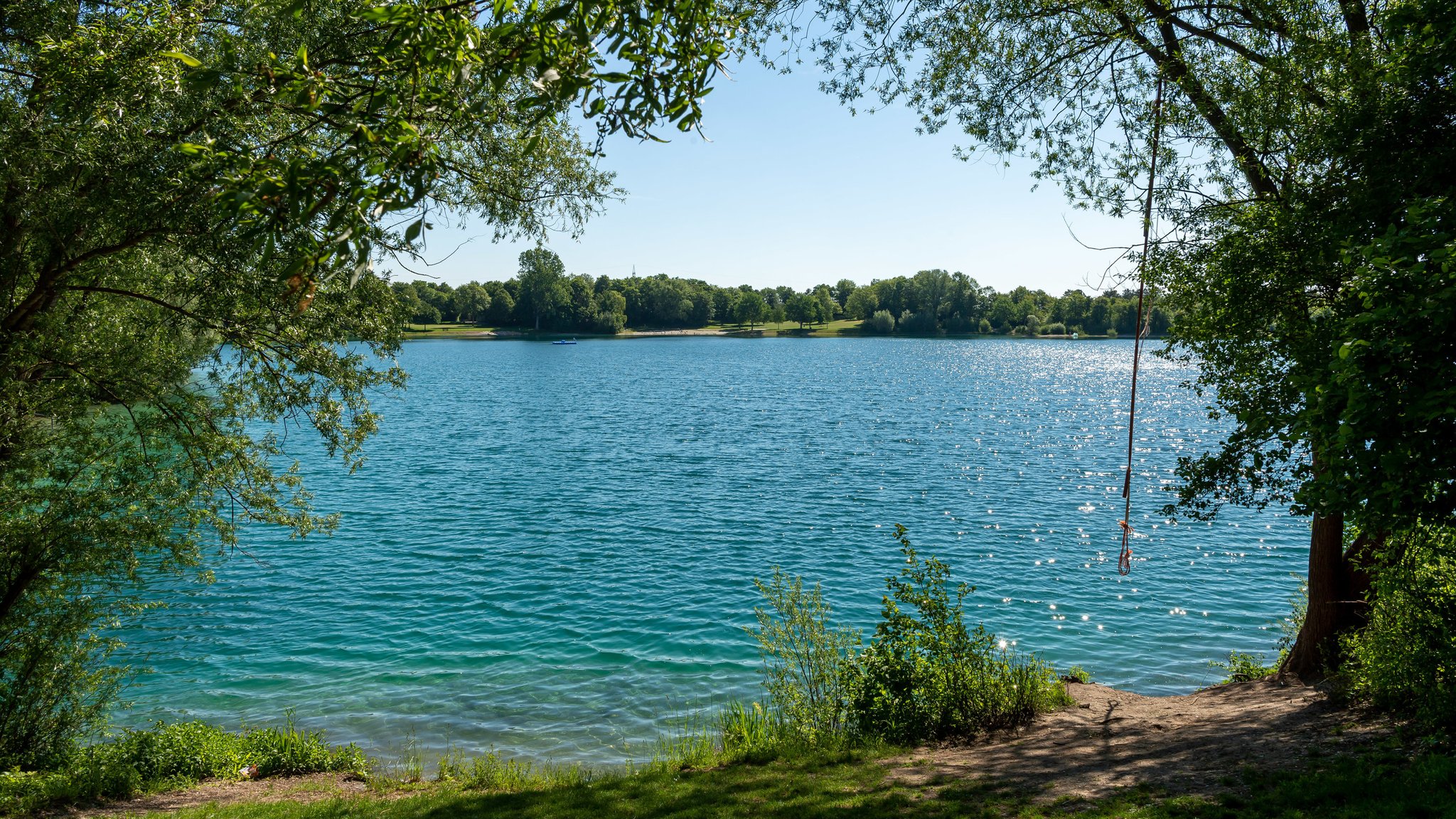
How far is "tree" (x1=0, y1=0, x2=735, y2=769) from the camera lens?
192 inches

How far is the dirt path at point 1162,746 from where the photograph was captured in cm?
798

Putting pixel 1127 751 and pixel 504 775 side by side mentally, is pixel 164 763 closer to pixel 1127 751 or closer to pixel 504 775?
pixel 504 775

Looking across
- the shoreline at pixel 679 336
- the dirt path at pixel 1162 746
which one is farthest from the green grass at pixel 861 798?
the shoreline at pixel 679 336

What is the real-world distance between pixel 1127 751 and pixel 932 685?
2.47 m

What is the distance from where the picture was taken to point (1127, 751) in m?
9.17

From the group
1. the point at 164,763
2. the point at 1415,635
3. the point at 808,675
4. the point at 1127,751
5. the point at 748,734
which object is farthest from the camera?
the point at 808,675

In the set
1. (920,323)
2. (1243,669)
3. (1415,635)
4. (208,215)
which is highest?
(920,323)

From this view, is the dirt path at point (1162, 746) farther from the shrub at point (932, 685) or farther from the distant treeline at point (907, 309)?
the distant treeline at point (907, 309)

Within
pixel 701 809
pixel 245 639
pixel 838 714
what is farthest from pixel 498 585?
pixel 701 809

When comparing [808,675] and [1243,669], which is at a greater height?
[808,675]

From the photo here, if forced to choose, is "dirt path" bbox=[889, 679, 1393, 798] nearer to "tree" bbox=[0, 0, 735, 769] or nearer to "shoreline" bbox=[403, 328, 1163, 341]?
"tree" bbox=[0, 0, 735, 769]

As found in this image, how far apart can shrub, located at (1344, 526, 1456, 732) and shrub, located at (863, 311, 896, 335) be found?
177m

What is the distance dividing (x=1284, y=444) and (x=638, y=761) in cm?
964

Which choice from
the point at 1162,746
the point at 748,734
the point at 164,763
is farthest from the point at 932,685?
the point at 164,763
